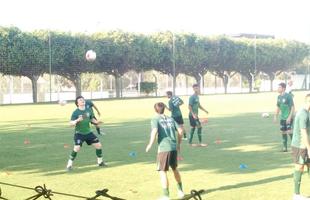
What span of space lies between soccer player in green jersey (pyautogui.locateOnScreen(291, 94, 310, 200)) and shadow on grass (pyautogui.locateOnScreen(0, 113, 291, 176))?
298 cm

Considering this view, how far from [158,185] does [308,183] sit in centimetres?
306

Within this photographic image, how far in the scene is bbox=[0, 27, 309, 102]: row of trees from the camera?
2137 inches

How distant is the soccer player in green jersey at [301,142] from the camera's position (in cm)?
876

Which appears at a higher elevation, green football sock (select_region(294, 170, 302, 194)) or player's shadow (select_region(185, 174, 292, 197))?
green football sock (select_region(294, 170, 302, 194))

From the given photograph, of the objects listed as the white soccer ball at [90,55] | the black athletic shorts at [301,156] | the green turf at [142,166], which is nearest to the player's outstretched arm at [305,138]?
the black athletic shorts at [301,156]

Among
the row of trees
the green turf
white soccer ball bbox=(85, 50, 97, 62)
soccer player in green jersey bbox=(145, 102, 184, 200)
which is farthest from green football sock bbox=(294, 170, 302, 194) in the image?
the row of trees

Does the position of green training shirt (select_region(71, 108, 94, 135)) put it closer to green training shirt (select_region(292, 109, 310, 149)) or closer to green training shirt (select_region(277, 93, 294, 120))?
green training shirt (select_region(292, 109, 310, 149))

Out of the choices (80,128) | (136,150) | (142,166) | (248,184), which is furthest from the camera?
(136,150)

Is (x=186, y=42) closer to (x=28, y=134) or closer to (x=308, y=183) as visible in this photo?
(x=28, y=134)

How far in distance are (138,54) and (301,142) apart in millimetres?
55348

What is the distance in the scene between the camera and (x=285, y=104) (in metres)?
14.8

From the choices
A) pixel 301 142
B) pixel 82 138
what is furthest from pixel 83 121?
pixel 301 142

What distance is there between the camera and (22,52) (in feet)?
176

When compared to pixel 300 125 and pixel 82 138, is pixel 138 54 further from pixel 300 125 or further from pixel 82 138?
pixel 300 125
